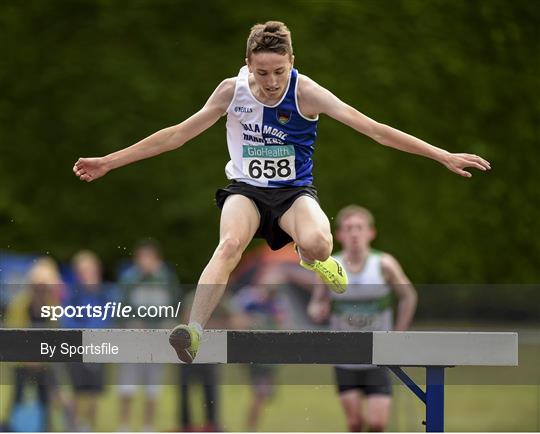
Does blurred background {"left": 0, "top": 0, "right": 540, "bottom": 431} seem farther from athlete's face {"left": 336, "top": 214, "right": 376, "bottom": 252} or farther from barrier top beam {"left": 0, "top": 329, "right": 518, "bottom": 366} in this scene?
barrier top beam {"left": 0, "top": 329, "right": 518, "bottom": 366}

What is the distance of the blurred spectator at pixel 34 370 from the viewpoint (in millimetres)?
7871

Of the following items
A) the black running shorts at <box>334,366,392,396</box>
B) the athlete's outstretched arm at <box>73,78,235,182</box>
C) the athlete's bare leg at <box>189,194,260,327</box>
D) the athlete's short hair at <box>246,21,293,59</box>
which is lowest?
the black running shorts at <box>334,366,392,396</box>

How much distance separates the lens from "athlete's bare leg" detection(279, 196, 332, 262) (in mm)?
4898

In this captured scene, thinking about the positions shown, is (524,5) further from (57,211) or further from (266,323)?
(57,211)

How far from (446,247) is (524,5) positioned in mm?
2433

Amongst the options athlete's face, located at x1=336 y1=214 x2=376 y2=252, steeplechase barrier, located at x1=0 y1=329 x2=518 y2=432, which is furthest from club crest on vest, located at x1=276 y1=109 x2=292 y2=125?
athlete's face, located at x1=336 y1=214 x2=376 y2=252

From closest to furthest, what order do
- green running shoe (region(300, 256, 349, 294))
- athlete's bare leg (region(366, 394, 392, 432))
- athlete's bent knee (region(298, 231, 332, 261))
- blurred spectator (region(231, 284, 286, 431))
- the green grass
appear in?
1. athlete's bent knee (region(298, 231, 332, 261))
2. green running shoe (region(300, 256, 349, 294))
3. athlete's bare leg (region(366, 394, 392, 432))
4. blurred spectator (region(231, 284, 286, 431))
5. the green grass

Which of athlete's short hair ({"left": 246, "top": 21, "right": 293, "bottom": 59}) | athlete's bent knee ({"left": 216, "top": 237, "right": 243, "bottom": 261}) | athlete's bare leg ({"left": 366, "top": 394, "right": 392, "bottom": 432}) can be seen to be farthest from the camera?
athlete's bare leg ({"left": 366, "top": 394, "right": 392, "bottom": 432})

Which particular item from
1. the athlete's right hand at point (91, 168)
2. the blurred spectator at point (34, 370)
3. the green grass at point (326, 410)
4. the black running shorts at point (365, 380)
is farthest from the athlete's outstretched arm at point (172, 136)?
the green grass at point (326, 410)

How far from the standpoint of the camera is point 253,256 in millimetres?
12180

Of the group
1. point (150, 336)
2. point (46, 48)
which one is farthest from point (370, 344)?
point (46, 48)

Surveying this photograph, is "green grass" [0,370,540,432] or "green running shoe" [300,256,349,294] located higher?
"green running shoe" [300,256,349,294]

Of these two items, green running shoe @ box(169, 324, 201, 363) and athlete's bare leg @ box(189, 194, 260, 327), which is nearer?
green running shoe @ box(169, 324, 201, 363)

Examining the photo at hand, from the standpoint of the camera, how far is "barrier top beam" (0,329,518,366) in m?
4.82
